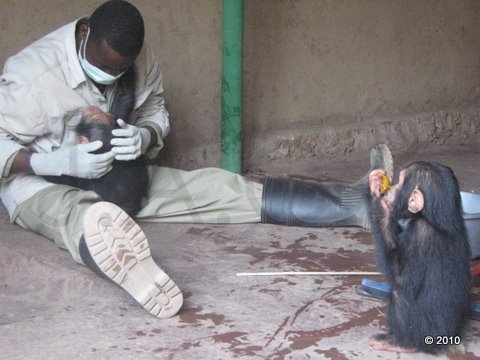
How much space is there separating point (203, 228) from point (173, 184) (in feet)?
0.76

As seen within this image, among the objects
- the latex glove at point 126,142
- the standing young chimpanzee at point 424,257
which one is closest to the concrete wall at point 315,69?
the latex glove at point 126,142

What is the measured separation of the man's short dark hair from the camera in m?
3.16

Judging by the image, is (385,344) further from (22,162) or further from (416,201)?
(22,162)

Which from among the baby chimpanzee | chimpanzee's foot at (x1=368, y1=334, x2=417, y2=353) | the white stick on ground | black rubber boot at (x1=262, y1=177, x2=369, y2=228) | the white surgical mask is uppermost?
the white surgical mask

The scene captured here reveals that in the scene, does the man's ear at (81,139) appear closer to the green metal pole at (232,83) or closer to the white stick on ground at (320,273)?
the white stick on ground at (320,273)

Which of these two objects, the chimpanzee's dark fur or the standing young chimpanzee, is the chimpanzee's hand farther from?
the chimpanzee's dark fur

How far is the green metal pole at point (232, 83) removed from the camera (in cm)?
418

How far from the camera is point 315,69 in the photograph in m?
4.91

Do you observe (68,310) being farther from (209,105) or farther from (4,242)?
(209,105)

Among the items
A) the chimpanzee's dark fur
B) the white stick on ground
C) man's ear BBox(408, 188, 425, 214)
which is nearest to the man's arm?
the chimpanzee's dark fur

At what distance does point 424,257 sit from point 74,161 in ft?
4.76

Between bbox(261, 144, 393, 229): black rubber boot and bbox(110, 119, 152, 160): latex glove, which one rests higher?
bbox(110, 119, 152, 160): latex glove

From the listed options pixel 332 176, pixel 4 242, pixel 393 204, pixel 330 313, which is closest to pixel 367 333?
pixel 330 313

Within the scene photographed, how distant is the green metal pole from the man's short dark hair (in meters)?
1.03
